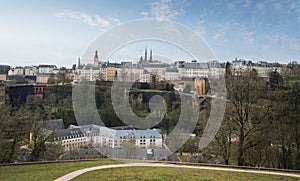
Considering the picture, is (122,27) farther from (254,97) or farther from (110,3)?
(110,3)

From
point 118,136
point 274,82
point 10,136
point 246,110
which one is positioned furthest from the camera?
point 118,136

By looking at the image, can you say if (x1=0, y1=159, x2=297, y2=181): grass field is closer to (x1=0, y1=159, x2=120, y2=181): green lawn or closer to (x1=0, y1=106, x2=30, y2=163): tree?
(x1=0, y1=159, x2=120, y2=181): green lawn

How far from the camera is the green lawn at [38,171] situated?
6160mm

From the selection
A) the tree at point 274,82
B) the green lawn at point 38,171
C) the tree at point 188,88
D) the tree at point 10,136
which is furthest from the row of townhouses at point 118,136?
the tree at point 274,82

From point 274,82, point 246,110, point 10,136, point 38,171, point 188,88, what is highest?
point 274,82

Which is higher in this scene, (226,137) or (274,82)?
(274,82)

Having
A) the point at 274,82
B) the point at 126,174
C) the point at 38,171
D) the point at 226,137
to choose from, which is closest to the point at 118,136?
the point at 226,137

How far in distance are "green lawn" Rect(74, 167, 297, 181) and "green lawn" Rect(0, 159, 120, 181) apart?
823mm

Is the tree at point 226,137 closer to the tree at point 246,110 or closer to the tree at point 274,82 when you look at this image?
the tree at point 246,110

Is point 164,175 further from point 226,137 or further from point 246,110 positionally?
point 246,110

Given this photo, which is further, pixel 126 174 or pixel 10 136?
pixel 10 136

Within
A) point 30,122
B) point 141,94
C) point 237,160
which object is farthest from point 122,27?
point 141,94

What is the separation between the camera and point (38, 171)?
6824 millimetres

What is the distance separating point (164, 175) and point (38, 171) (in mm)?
3494
